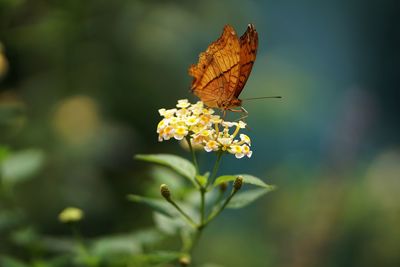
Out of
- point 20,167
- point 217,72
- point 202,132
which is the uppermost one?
point 217,72

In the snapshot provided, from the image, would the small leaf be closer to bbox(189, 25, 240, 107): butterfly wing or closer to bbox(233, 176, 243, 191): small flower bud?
bbox(233, 176, 243, 191): small flower bud

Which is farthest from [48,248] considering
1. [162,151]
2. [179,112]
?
[162,151]

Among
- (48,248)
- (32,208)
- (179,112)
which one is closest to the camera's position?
(179,112)

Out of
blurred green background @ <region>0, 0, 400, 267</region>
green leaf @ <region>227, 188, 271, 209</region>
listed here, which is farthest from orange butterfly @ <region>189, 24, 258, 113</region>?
blurred green background @ <region>0, 0, 400, 267</region>

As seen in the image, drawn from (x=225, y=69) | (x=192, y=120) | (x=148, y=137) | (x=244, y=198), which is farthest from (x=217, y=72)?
(x=148, y=137)

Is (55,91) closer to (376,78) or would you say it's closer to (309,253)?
(309,253)

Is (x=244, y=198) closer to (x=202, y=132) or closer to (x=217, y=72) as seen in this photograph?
(x=202, y=132)
